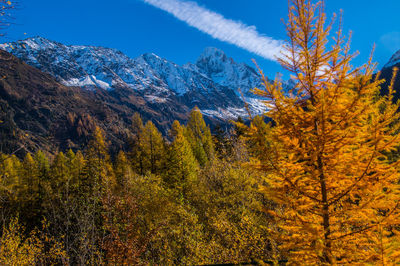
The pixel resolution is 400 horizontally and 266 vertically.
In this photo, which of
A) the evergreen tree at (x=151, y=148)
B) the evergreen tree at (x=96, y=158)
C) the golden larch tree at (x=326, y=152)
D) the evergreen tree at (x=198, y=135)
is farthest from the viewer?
the evergreen tree at (x=198, y=135)

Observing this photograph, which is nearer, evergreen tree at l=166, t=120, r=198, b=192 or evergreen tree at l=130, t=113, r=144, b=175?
evergreen tree at l=166, t=120, r=198, b=192

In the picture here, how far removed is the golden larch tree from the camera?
3.95m

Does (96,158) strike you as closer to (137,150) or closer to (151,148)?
(137,150)

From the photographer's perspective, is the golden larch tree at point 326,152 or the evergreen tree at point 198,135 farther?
the evergreen tree at point 198,135

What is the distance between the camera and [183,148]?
24.3 metres

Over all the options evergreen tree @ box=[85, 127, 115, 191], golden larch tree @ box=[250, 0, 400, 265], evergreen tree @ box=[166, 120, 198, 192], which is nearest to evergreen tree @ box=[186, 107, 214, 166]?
evergreen tree @ box=[166, 120, 198, 192]

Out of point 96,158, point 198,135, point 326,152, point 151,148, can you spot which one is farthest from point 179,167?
point 198,135

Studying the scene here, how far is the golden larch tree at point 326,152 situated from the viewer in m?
3.95

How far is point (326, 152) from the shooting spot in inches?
169

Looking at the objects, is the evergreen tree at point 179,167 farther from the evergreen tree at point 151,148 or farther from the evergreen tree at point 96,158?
the evergreen tree at point 96,158

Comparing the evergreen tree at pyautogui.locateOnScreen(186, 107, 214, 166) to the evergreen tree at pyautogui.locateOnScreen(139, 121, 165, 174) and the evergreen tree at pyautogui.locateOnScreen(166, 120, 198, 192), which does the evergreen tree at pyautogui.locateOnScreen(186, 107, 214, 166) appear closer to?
the evergreen tree at pyautogui.locateOnScreen(139, 121, 165, 174)

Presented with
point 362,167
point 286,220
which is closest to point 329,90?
point 362,167

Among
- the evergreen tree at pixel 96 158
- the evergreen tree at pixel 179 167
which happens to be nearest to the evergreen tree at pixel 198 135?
the evergreen tree at pixel 179 167

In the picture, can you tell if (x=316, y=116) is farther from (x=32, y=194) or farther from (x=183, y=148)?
(x=32, y=194)
